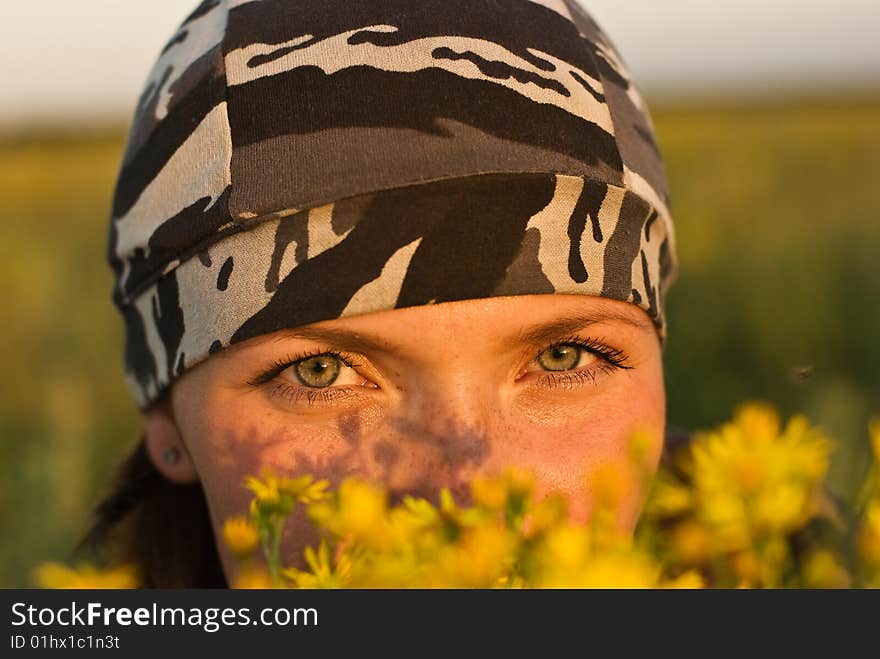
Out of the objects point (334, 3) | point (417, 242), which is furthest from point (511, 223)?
point (334, 3)

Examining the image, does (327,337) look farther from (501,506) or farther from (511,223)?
(501,506)

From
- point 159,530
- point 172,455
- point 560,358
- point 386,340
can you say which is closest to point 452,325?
point 386,340

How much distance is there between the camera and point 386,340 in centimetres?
144

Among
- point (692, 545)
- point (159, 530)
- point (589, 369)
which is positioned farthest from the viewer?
point (159, 530)

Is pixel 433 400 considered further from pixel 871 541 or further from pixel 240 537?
pixel 871 541

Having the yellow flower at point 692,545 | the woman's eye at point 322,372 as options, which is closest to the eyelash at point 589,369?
the woman's eye at point 322,372

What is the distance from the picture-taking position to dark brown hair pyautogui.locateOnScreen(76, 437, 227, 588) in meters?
2.32

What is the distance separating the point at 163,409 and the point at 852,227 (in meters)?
4.57

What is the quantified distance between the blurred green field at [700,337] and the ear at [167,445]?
1.20 metres

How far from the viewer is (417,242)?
1474mm

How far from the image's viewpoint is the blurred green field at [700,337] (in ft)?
10.1

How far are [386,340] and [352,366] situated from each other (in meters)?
0.08
